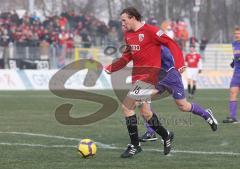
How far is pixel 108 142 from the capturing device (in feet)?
37.7

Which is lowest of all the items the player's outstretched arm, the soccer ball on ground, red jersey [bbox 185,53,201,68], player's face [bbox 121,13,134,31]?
red jersey [bbox 185,53,201,68]

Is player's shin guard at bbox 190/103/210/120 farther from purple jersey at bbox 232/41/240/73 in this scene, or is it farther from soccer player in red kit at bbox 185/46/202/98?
soccer player in red kit at bbox 185/46/202/98

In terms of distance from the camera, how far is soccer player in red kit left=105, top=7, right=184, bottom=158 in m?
9.90

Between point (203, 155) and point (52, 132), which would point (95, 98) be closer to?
point (52, 132)

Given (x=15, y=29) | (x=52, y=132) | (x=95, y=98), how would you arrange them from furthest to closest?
1. (x=15, y=29)
2. (x=95, y=98)
3. (x=52, y=132)

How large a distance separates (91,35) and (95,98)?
13226mm

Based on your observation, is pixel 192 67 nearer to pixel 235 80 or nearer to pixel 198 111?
pixel 235 80

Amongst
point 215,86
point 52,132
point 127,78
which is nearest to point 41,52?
point 127,78

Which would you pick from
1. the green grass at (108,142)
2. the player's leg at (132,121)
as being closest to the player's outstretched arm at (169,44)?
the player's leg at (132,121)

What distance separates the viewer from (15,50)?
31547 millimetres

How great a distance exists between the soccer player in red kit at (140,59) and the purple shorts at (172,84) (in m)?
0.24

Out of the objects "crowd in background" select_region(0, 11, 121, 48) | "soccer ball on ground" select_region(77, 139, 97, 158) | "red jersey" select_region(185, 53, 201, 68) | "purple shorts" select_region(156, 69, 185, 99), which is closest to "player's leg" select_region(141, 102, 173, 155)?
"purple shorts" select_region(156, 69, 185, 99)

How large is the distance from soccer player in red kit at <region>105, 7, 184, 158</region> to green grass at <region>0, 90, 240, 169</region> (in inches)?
12.9

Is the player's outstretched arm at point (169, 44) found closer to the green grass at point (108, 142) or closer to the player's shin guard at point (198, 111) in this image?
the player's shin guard at point (198, 111)
